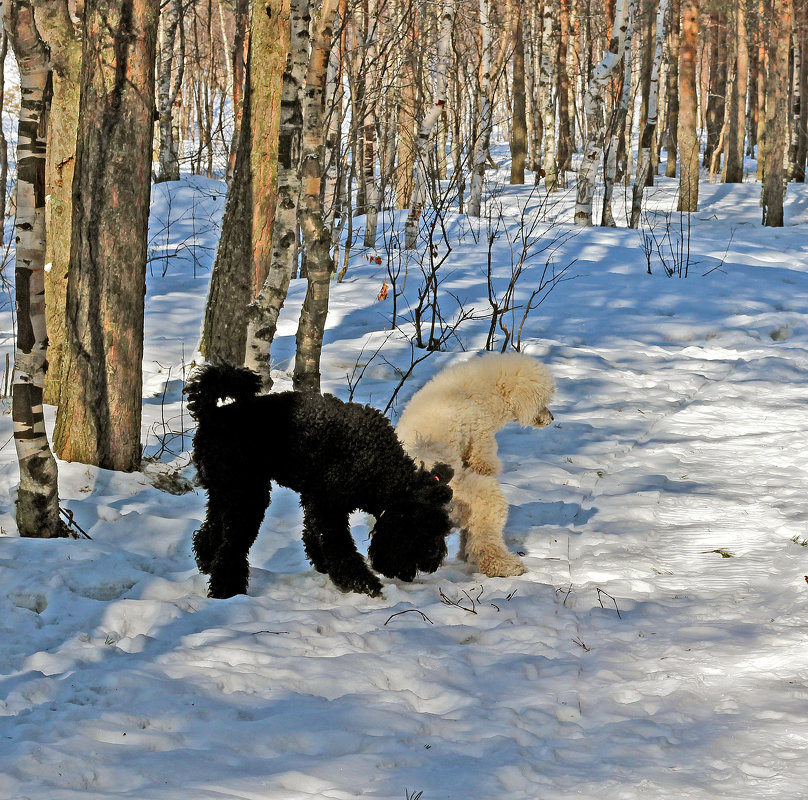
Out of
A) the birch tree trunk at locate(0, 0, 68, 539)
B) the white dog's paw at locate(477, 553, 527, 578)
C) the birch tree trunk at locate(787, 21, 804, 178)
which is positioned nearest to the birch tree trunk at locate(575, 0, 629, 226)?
the birch tree trunk at locate(787, 21, 804, 178)

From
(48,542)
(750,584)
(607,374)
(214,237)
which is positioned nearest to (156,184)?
(214,237)

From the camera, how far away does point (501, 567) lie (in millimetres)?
4285

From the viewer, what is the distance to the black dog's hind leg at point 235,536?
151 inches

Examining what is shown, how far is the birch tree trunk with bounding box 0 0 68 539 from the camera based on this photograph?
3.79 meters

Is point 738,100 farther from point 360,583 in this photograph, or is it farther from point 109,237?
point 360,583

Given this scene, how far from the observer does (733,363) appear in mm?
8484

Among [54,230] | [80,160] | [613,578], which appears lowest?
[613,578]

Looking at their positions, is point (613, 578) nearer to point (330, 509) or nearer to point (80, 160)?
point (330, 509)

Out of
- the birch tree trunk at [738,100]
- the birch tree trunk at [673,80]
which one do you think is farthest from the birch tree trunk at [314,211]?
the birch tree trunk at [673,80]

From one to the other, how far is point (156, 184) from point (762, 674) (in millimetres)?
16658

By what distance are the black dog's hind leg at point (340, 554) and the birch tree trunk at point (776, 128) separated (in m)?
15.4

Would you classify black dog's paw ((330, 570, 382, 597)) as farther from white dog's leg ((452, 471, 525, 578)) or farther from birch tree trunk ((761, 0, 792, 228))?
birch tree trunk ((761, 0, 792, 228))

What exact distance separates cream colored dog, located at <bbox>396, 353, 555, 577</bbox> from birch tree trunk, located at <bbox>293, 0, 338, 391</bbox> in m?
1.59

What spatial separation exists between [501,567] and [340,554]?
0.92m
